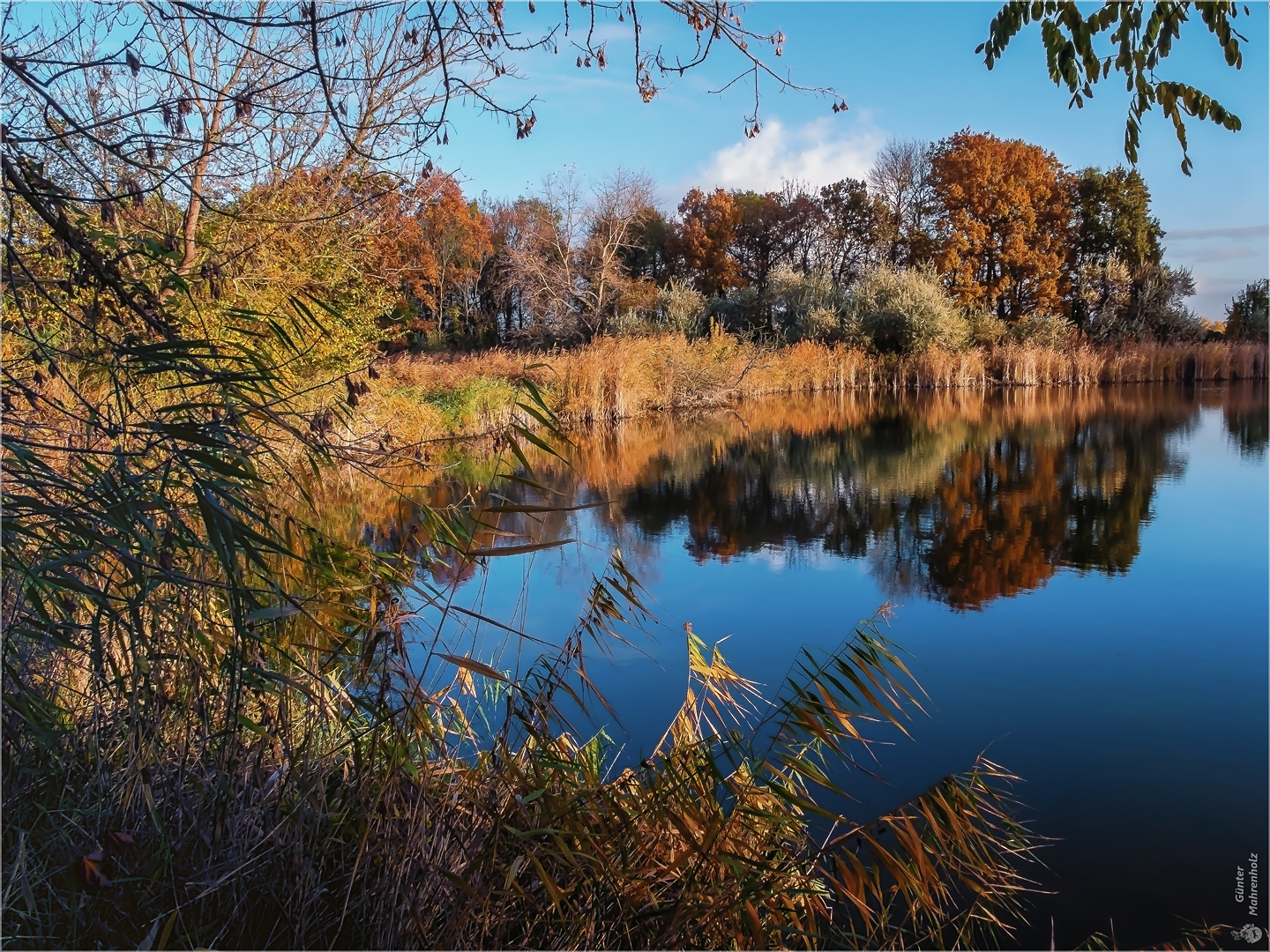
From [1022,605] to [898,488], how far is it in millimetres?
5192

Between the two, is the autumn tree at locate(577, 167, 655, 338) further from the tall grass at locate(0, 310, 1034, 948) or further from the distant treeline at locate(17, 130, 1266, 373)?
the tall grass at locate(0, 310, 1034, 948)

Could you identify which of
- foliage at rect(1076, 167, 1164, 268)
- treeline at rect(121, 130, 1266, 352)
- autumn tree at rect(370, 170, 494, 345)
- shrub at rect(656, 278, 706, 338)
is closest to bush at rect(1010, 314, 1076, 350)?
treeline at rect(121, 130, 1266, 352)

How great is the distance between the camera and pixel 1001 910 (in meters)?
3.56

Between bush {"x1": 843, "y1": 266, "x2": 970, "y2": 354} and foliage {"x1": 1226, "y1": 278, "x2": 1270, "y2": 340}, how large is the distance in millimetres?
8466

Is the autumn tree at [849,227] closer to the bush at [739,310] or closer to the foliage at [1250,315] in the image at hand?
the bush at [739,310]

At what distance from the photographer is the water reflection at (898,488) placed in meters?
8.75

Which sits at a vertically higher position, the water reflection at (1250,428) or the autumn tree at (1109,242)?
the autumn tree at (1109,242)

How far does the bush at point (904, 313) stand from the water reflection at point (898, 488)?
22.2 ft

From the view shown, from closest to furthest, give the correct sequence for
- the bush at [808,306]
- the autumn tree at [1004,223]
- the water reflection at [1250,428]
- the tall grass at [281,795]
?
the tall grass at [281,795]
the water reflection at [1250,428]
the bush at [808,306]
the autumn tree at [1004,223]

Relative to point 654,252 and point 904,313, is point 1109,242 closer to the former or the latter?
point 904,313

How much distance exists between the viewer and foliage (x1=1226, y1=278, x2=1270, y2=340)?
28.0 m

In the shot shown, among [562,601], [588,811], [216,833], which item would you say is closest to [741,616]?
[562,601]

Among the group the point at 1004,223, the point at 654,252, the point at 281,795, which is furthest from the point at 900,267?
the point at 281,795

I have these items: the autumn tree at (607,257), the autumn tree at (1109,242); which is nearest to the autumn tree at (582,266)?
the autumn tree at (607,257)
